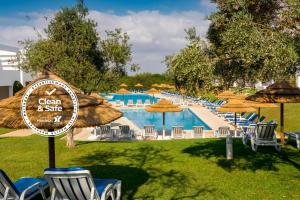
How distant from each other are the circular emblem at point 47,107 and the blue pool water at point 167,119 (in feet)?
71.0

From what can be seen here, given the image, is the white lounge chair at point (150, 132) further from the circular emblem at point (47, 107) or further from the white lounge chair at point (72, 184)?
the white lounge chair at point (72, 184)

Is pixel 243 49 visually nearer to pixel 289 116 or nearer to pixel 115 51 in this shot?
pixel 115 51

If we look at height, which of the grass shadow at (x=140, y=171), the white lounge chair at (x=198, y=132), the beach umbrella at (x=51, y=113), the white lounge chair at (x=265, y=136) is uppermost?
the beach umbrella at (x=51, y=113)

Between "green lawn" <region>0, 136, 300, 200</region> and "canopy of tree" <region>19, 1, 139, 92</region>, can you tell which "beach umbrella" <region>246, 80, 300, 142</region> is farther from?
"canopy of tree" <region>19, 1, 139, 92</region>

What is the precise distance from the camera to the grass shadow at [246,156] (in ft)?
36.2

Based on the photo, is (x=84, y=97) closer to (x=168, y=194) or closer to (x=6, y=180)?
(x=6, y=180)

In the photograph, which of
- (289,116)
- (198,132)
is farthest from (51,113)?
(289,116)

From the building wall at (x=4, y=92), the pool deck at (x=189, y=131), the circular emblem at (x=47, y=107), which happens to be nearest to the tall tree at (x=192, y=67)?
the circular emblem at (x=47, y=107)

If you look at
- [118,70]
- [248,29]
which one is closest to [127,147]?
[118,70]

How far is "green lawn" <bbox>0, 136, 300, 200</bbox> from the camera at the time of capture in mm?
8688

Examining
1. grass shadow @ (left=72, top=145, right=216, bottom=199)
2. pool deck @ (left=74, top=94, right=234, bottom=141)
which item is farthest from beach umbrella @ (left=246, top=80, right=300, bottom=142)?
pool deck @ (left=74, top=94, right=234, bottom=141)

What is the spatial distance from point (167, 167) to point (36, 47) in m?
7.69

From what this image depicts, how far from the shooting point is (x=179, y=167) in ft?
36.3

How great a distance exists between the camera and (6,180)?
21.6 ft
